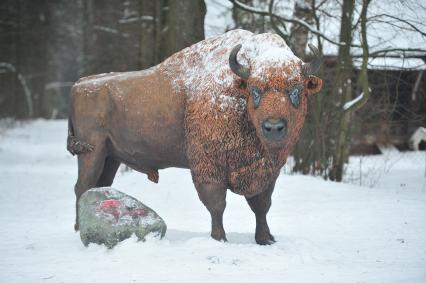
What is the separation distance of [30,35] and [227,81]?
90.8ft

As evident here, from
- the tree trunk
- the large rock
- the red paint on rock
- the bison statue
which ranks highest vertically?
the tree trunk

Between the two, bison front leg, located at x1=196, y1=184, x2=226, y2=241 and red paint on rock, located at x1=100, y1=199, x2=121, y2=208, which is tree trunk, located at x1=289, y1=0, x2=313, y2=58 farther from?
red paint on rock, located at x1=100, y1=199, x2=121, y2=208

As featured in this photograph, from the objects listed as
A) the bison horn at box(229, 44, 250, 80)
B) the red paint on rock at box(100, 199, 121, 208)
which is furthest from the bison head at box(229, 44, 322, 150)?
the red paint on rock at box(100, 199, 121, 208)

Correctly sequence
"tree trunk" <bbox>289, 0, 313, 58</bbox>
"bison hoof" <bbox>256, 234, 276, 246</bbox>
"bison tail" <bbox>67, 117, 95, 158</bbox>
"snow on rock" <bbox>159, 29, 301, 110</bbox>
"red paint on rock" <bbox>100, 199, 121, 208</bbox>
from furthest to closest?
"tree trunk" <bbox>289, 0, 313, 58</bbox>, "bison tail" <bbox>67, 117, 95, 158</bbox>, "bison hoof" <bbox>256, 234, 276, 246</bbox>, "red paint on rock" <bbox>100, 199, 121, 208</bbox>, "snow on rock" <bbox>159, 29, 301, 110</bbox>

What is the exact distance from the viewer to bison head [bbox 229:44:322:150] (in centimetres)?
518

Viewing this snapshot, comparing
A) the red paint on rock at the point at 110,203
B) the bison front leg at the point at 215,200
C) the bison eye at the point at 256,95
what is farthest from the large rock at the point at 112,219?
the bison eye at the point at 256,95

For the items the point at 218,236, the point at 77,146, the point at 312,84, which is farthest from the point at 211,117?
the point at 77,146

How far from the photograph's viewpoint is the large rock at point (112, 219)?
557cm

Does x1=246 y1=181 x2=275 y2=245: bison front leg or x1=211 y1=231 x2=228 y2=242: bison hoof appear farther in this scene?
x1=246 y1=181 x2=275 y2=245: bison front leg

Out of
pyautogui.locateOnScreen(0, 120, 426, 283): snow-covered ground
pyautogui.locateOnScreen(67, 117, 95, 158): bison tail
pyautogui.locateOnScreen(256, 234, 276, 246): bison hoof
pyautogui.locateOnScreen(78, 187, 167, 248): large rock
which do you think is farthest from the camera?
pyautogui.locateOnScreen(67, 117, 95, 158): bison tail

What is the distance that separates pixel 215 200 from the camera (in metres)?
5.78

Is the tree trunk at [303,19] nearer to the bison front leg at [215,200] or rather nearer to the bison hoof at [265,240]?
the bison hoof at [265,240]

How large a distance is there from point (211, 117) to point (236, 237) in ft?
5.17

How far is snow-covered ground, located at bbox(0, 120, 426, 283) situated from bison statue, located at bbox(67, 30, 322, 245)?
2.19ft
